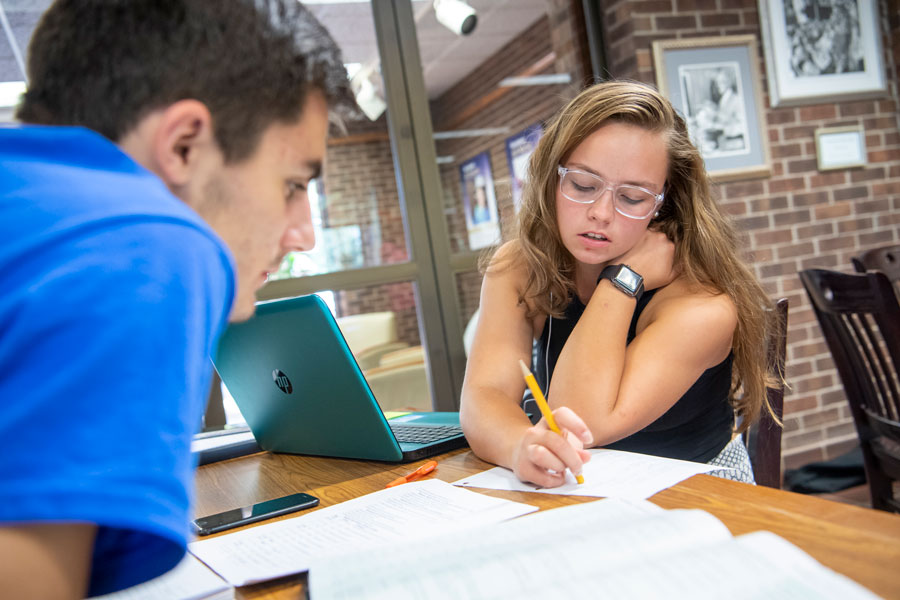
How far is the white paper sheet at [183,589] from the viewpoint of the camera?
29.5 inches

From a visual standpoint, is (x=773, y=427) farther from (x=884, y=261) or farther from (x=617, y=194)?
(x=884, y=261)

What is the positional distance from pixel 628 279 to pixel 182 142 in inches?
43.2

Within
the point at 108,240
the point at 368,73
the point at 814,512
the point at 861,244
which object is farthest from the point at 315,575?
the point at 861,244

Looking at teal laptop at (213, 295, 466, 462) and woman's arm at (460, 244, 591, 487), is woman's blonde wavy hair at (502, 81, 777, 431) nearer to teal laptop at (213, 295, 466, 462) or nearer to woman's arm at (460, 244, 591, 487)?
woman's arm at (460, 244, 591, 487)

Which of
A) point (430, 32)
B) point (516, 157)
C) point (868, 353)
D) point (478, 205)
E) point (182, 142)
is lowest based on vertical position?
point (868, 353)

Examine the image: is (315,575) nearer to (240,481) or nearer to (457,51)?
(240,481)

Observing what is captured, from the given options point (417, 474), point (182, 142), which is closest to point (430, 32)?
point (417, 474)

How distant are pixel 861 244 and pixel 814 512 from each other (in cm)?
360

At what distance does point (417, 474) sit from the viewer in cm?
115

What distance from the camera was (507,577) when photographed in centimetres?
62

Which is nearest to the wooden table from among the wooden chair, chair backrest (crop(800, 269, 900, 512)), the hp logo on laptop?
the hp logo on laptop

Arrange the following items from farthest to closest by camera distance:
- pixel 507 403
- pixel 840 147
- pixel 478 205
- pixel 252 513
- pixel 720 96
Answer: pixel 840 147, pixel 478 205, pixel 720 96, pixel 507 403, pixel 252 513

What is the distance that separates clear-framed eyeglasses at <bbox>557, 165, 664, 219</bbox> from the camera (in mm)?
1494

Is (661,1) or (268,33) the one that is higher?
(661,1)
